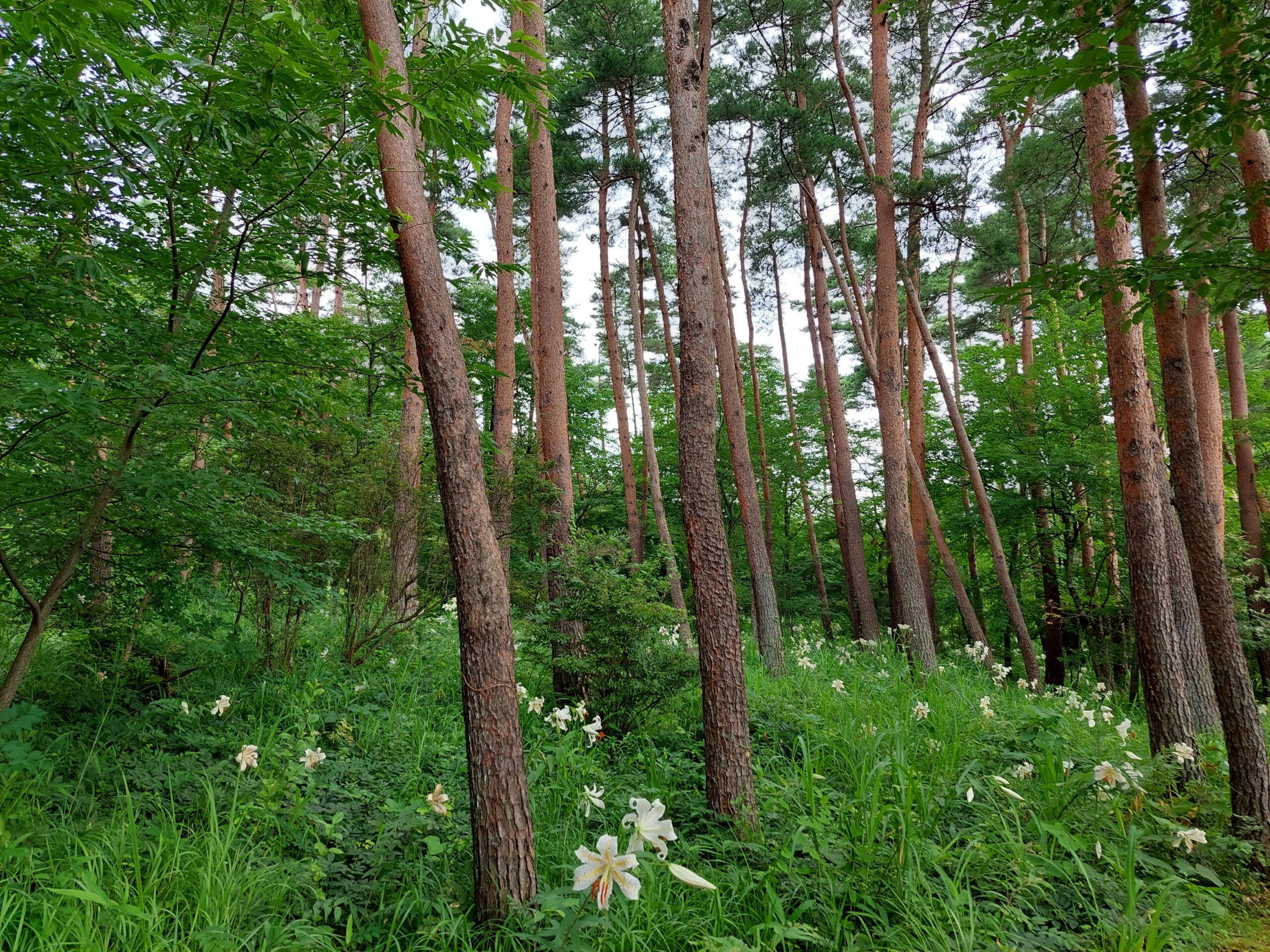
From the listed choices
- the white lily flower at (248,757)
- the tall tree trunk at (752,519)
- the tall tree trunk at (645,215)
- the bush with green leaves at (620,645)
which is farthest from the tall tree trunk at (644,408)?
the white lily flower at (248,757)

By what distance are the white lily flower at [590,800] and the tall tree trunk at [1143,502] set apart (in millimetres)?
3364

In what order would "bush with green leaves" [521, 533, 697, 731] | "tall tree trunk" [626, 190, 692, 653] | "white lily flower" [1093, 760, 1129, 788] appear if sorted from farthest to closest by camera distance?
"tall tree trunk" [626, 190, 692, 653] → "bush with green leaves" [521, 533, 697, 731] → "white lily flower" [1093, 760, 1129, 788]

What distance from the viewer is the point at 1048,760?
3422 mm

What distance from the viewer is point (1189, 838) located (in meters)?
2.81

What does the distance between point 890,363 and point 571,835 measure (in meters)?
7.30

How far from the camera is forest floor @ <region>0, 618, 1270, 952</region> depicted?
7.49 feet

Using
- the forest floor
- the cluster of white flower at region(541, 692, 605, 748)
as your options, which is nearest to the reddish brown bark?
the forest floor

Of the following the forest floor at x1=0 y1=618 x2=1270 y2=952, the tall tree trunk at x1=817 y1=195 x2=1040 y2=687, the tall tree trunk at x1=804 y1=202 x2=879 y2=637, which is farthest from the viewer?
the tall tree trunk at x1=804 y1=202 x2=879 y2=637

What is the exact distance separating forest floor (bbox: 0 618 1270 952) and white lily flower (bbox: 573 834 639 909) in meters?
0.24

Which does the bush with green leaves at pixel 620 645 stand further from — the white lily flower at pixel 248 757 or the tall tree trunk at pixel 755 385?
the tall tree trunk at pixel 755 385

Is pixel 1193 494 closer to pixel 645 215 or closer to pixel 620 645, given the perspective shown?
pixel 620 645

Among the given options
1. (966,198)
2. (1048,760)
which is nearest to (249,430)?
(1048,760)

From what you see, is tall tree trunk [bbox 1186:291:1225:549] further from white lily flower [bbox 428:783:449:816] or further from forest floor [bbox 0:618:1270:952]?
white lily flower [bbox 428:783:449:816]

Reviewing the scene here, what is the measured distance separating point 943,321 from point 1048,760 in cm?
1489
